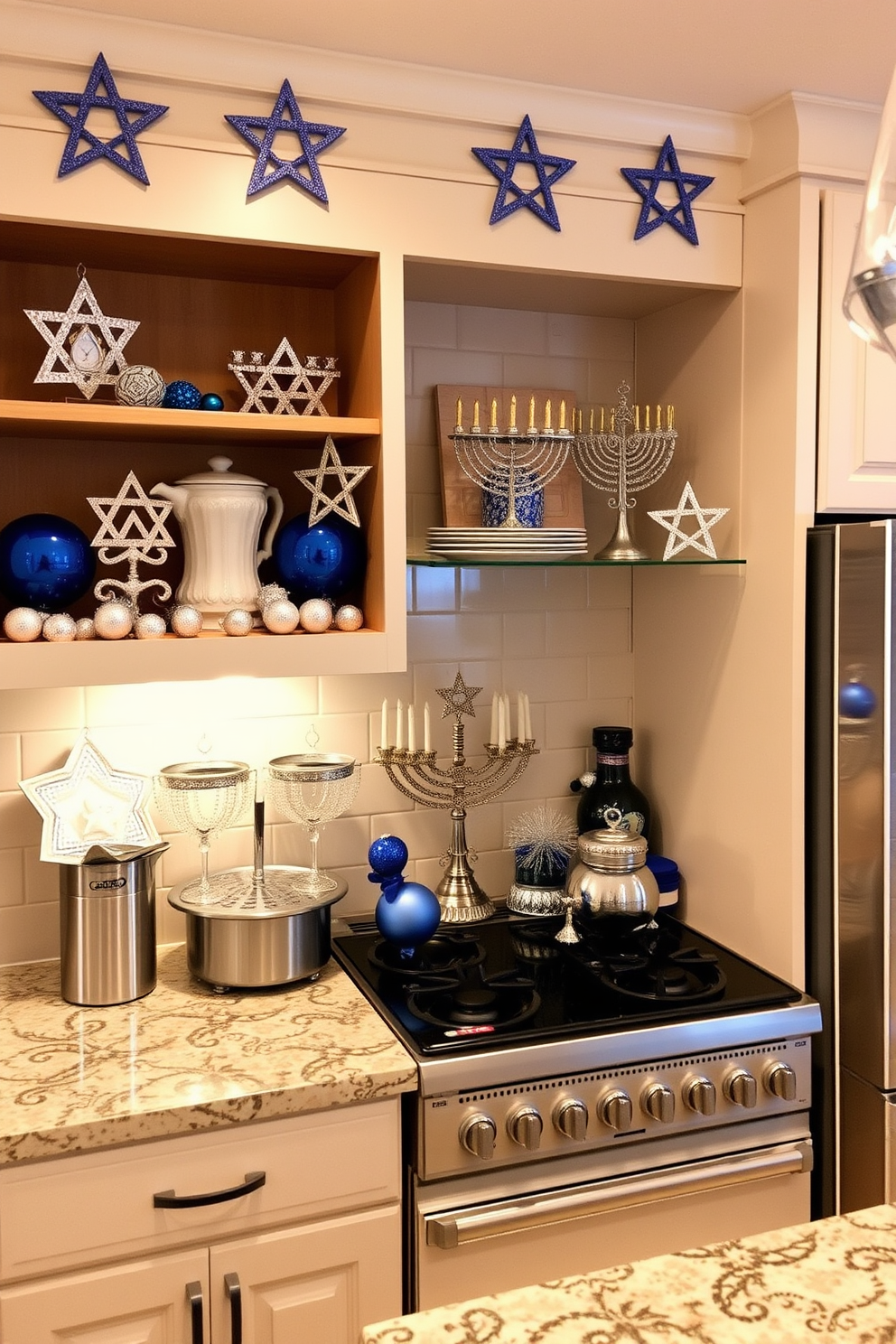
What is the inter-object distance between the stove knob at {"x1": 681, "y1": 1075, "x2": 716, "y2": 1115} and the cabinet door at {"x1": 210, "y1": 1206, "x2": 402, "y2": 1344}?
1.55 feet

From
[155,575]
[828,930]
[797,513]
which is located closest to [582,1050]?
[828,930]

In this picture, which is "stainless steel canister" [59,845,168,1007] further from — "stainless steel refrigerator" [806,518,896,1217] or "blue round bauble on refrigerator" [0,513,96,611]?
"stainless steel refrigerator" [806,518,896,1217]

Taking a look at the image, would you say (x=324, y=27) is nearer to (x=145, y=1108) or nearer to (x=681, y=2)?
(x=681, y=2)

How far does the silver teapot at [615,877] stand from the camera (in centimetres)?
201

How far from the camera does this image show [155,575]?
196 centimetres

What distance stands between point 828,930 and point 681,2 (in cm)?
144

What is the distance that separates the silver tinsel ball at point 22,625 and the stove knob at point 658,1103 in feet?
3.77

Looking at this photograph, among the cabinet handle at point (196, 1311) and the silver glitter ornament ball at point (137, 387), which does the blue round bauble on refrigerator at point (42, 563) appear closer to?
the silver glitter ornament ball at point (137, 387)

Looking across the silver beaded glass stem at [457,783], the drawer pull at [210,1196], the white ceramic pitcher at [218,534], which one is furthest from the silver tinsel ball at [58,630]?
the drawer pull at [210,1196]

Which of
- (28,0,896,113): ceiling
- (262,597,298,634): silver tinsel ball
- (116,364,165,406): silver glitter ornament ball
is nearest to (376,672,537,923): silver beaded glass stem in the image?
(262,597,298,634): silver tinsel ball

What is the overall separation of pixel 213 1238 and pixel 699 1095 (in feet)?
2.42

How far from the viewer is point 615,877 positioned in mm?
2014

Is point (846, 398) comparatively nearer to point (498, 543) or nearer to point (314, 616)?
point (498, 543)

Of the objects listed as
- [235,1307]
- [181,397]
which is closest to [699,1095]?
[235,1307]
